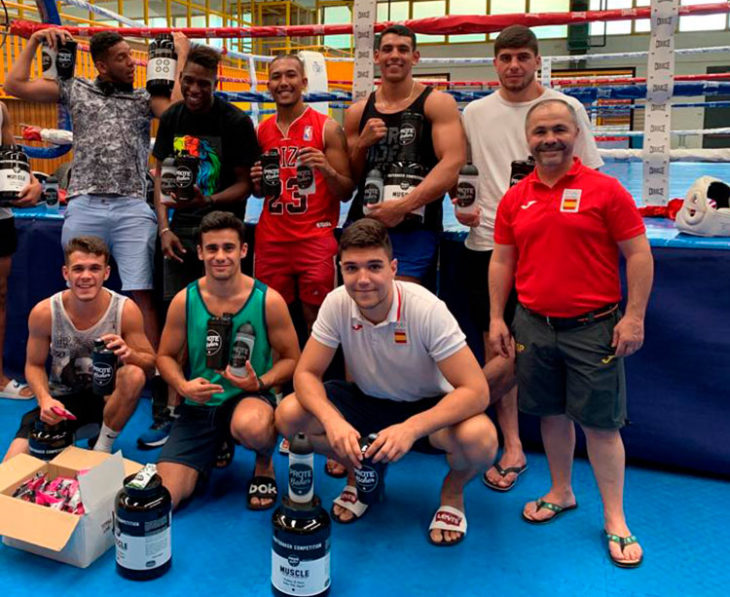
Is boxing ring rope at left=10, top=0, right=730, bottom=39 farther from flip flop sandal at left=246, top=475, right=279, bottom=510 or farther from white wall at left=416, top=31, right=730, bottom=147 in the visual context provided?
white wall at left=416, top=31, right=730, bottom=147

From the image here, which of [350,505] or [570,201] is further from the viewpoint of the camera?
[350,505]

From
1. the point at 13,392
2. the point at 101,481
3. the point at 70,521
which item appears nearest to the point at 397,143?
the point at 101,481

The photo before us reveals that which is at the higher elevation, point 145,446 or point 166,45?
point 166,45

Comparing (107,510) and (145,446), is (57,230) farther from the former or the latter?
(107,510)

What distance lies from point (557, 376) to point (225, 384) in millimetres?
1071

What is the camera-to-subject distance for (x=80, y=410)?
2.41 m

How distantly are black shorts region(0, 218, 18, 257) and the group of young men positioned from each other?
0.43 metres

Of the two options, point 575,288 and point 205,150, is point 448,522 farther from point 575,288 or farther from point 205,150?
point 205,150

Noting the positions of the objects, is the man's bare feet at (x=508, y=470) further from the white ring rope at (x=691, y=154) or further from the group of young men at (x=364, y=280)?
the white ring rope at (x=691, y=154)

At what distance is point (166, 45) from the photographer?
8.32ft

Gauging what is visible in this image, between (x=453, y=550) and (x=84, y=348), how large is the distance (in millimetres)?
1409

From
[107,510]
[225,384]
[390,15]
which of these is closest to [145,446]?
[225,384]

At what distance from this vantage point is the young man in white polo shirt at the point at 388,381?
6.01 feet

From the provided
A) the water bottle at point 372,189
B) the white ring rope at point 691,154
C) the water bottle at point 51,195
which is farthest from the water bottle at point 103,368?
the white ring rope at point 691,154
